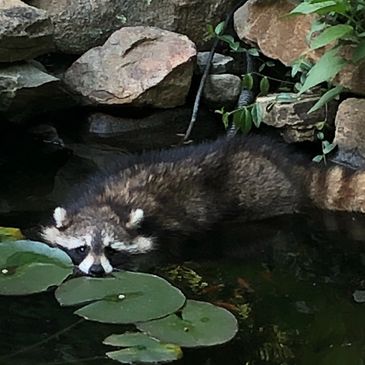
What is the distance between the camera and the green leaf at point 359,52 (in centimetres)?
597

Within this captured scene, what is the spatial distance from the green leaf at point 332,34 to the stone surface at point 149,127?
67.1 inches

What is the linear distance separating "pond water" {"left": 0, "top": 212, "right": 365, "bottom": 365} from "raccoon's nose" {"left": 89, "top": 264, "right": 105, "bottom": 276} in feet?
0.89

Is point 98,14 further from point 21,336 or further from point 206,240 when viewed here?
point 21,336

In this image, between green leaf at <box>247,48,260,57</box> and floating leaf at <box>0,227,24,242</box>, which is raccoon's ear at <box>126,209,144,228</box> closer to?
floating leaf at <box>0,227,24,242</box>

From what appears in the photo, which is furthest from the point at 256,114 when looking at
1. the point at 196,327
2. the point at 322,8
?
the point at 196,327

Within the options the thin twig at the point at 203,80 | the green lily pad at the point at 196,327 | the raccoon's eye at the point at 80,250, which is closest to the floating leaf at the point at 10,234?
the raccoon's eye at the point at 80,250

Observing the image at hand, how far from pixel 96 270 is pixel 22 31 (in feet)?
8.00

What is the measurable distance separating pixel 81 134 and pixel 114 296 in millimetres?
3115

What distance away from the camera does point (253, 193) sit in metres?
6.20

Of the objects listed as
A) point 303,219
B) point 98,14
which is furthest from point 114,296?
point 98,14

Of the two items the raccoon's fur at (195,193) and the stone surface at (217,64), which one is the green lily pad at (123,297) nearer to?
the raccoon's fur at (195,193)

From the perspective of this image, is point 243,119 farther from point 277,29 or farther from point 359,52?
point 359,52

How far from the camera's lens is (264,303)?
4.72 meters

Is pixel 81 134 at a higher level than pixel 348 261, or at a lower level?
lower
